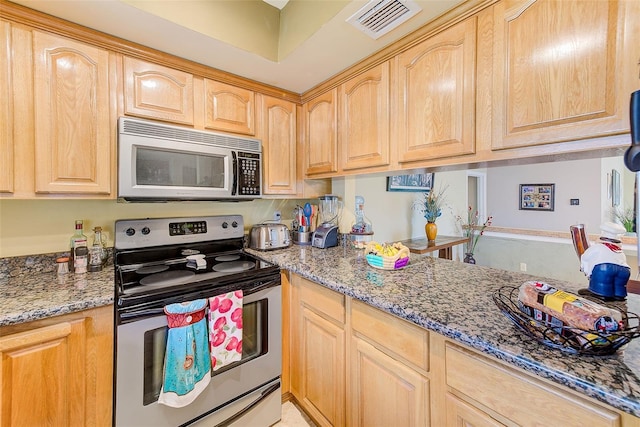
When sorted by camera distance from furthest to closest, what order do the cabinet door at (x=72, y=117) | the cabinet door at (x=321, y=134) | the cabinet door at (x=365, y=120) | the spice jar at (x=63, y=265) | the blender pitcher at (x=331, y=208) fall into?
the blender pitcher at (x=331, y=208), the cabinet door at (x=321, y=134), the cabinet door at (x=365, y=120), the spice jar at (x=63, y=265), the cabinet door at (x=72, y=117)

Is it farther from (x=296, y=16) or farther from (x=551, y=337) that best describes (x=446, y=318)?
(x=296, y=16)

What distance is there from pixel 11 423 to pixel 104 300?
1.55ft

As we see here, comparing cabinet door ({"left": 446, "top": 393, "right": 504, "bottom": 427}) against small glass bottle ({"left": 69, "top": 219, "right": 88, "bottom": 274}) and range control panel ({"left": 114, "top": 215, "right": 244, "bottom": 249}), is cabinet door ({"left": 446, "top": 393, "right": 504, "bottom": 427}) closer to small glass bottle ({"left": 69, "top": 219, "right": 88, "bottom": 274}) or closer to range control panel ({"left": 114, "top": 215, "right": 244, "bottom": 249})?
range control panel ({"left": 114, "top": 215, "right": 244, "bottom": 249})

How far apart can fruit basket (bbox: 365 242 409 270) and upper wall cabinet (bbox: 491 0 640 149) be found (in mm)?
692

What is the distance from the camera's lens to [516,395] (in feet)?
2.31

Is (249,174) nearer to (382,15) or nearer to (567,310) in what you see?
(382,15)

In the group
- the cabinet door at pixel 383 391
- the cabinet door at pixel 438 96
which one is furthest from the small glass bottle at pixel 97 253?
the cabinet door at pixel 438 96

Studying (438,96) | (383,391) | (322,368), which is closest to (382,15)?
(438,96)

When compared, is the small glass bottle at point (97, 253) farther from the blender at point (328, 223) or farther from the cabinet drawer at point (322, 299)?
the blender at point (328, 223)

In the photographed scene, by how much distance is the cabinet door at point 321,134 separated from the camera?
187 centimetres

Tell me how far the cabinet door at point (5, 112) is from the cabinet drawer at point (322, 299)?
1430mm

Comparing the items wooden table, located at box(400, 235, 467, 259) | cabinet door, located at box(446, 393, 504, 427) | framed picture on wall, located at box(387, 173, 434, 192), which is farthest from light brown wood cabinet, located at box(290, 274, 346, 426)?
framed picture on wall, located at box(387, 173, 434, 192)

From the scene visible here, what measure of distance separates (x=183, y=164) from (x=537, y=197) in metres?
5.20

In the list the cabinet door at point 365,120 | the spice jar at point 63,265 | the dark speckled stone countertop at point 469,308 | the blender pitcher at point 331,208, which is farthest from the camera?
the blender pitcher at point 331,208
